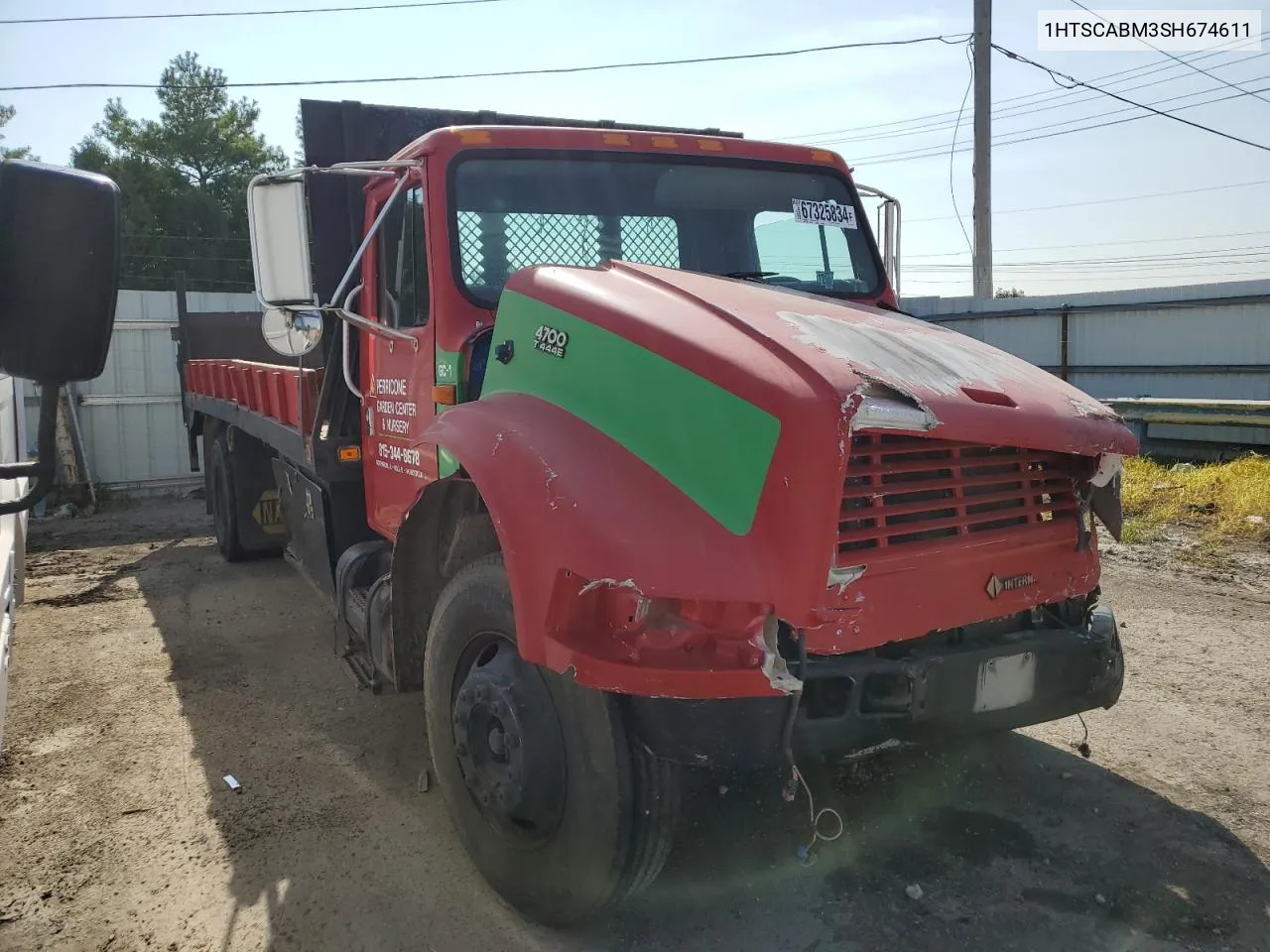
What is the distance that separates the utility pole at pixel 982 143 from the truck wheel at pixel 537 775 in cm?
1244

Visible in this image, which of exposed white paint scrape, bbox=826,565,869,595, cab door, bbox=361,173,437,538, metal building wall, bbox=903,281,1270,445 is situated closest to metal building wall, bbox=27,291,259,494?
cab door, bbox=361,173,437,538

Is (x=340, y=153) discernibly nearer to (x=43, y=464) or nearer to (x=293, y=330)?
(x=293, y=330)

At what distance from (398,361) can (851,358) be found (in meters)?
2.15

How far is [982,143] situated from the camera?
530 inches

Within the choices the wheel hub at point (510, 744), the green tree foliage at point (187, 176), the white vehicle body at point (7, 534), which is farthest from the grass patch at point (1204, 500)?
the green tree foliage at point (187, 176)

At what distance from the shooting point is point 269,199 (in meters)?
3.63

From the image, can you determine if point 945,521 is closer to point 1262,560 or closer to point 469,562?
point 469,562

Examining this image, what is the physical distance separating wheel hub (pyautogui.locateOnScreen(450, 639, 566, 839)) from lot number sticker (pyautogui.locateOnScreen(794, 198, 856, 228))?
2315 millimetres

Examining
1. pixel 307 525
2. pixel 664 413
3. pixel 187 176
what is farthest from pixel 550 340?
pixel 187 176

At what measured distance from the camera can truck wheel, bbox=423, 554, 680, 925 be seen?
2535mm

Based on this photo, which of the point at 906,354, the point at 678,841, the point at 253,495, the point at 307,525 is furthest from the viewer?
the point at 253,495

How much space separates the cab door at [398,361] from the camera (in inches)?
144

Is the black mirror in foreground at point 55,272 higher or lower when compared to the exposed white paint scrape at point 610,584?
higher

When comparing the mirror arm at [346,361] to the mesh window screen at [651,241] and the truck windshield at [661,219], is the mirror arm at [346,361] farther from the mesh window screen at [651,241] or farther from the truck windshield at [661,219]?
the mesh window screen at [651,241]
